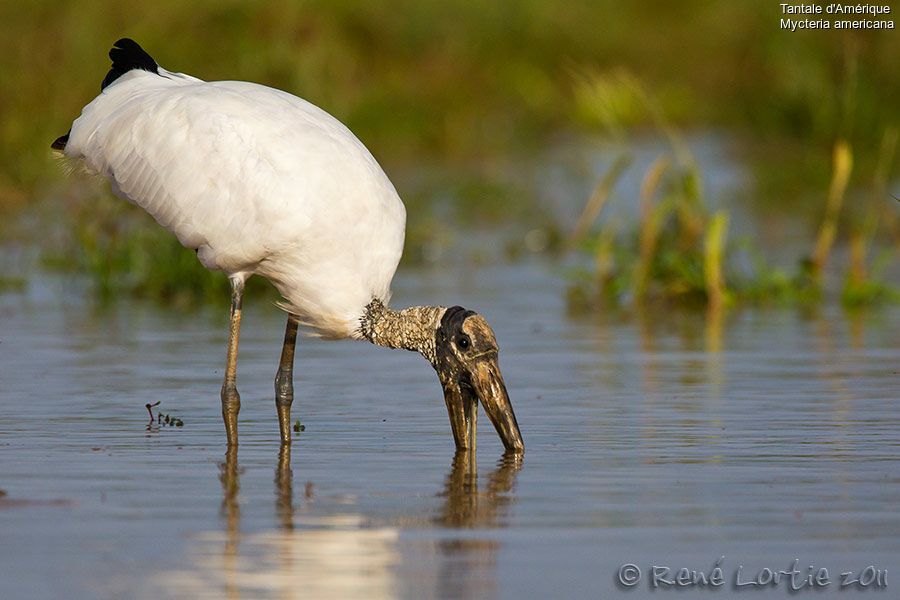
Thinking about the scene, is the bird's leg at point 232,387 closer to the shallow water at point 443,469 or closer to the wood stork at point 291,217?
the wood stork at point 291,217

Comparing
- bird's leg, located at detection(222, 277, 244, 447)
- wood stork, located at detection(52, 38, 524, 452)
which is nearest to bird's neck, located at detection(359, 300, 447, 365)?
wood stork, located at detection(52, 38, 524, 452)

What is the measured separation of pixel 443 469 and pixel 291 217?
4.74 ft

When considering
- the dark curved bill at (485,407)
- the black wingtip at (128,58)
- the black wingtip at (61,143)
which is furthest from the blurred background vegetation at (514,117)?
the dark curved bill at (485,407)

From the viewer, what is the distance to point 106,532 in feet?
17.9

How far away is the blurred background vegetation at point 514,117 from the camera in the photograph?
12.6m

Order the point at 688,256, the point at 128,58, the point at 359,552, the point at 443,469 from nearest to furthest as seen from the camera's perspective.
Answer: the point at 359,552 < the point at 443,469 < the point at 128,58 < the point at 688,256

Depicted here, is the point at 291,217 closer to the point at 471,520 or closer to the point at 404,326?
the point at 404,326

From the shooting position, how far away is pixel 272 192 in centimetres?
749

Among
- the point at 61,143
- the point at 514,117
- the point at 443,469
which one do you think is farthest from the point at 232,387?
the point at 514,117

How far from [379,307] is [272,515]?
2.19 metres

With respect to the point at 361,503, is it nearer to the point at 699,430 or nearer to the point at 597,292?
the point at 699,430

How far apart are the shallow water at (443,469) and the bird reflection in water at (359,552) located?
0.5 inches

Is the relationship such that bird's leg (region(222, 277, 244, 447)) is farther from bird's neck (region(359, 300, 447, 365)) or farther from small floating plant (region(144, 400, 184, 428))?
bird's neck (region(359, 300, 447, 365))

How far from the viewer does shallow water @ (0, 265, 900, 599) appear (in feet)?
16.4
